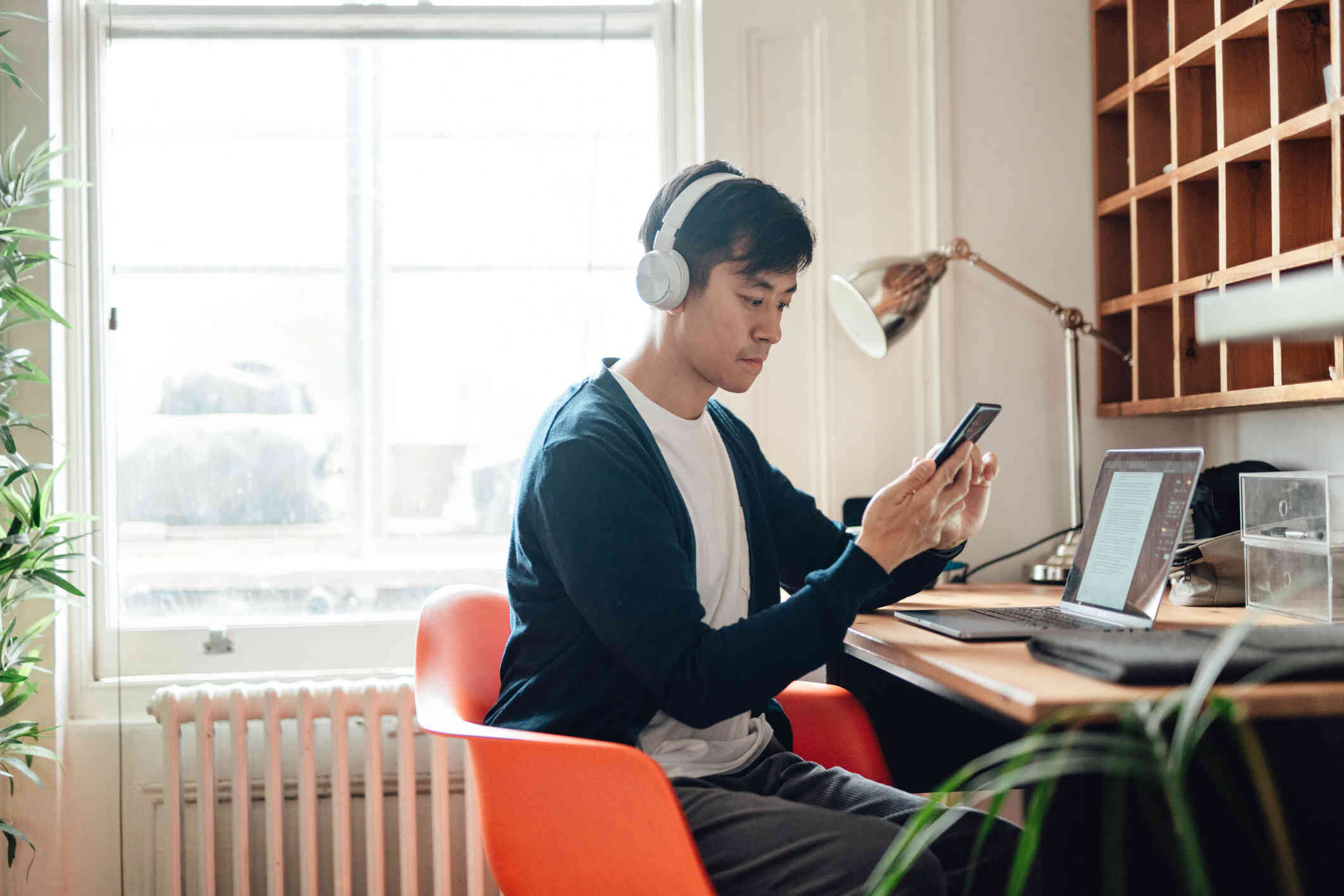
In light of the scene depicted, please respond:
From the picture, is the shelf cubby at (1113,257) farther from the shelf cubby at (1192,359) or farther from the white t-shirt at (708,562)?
the white t-shirt at (708,562)

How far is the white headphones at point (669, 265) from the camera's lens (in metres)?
1.40

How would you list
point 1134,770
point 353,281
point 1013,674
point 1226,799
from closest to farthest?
point 1134,770, point 1226,799, point 1013,674, point 353,281

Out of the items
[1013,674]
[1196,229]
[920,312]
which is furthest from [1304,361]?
[1013,674]

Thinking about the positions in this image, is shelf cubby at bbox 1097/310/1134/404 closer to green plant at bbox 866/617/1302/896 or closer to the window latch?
green plant at bbox 866/617/1302/896

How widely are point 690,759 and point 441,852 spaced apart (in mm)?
939

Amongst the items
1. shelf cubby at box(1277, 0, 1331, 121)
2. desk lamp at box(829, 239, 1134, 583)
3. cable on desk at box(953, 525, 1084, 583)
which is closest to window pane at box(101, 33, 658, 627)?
desk lamp at box(829, 239, 1134, 583)

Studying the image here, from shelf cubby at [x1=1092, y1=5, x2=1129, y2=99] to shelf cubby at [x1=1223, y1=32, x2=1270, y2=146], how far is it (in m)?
0.46

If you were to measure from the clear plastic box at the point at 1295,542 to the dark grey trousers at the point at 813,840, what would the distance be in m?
0.53

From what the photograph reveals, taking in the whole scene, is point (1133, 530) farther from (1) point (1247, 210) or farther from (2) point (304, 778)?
(2) point (304, 778)

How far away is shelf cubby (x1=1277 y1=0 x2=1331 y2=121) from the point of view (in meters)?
1.66

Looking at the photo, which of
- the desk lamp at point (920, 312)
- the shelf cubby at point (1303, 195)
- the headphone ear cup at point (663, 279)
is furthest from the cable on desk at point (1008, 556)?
the headphone ear cup at point (663, 279)

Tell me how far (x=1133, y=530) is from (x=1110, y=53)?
1318 mm

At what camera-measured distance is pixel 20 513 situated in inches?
74.7

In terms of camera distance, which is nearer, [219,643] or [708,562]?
[708,562]
